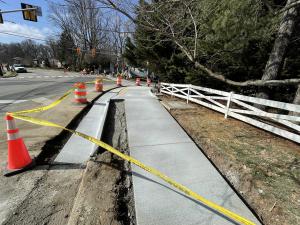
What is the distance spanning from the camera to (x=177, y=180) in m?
2.88

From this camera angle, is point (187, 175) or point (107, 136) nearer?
point (187, 175)

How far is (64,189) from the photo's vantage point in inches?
104

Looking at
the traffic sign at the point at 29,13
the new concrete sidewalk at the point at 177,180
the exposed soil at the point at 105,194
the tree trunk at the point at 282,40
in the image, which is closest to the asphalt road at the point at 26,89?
the traffic sign at the point at 29,13

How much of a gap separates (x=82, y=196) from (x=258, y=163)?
3006mm

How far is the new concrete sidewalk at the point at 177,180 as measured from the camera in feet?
7.30

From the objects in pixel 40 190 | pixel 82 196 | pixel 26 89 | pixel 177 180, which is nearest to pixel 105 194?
pixel 82 196

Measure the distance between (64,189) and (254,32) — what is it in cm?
664

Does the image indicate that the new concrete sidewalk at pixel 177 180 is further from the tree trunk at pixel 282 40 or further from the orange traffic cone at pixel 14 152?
the tree trunk at pixel 282 40

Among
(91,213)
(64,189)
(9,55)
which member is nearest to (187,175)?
(91,213)

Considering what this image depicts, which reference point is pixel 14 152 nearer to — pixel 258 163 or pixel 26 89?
pixel 258 163

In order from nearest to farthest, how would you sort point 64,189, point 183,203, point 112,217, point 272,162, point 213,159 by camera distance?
point 112,217 → point 183,203 → point 64,189 → point 272,162 → point 213,159

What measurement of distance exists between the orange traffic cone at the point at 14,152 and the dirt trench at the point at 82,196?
27 centimetres

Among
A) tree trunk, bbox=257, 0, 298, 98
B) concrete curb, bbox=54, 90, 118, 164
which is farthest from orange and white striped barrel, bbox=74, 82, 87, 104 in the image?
tree trunk, bbox=257, 0, 298, 98

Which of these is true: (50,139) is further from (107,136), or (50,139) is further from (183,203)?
(183,203)
